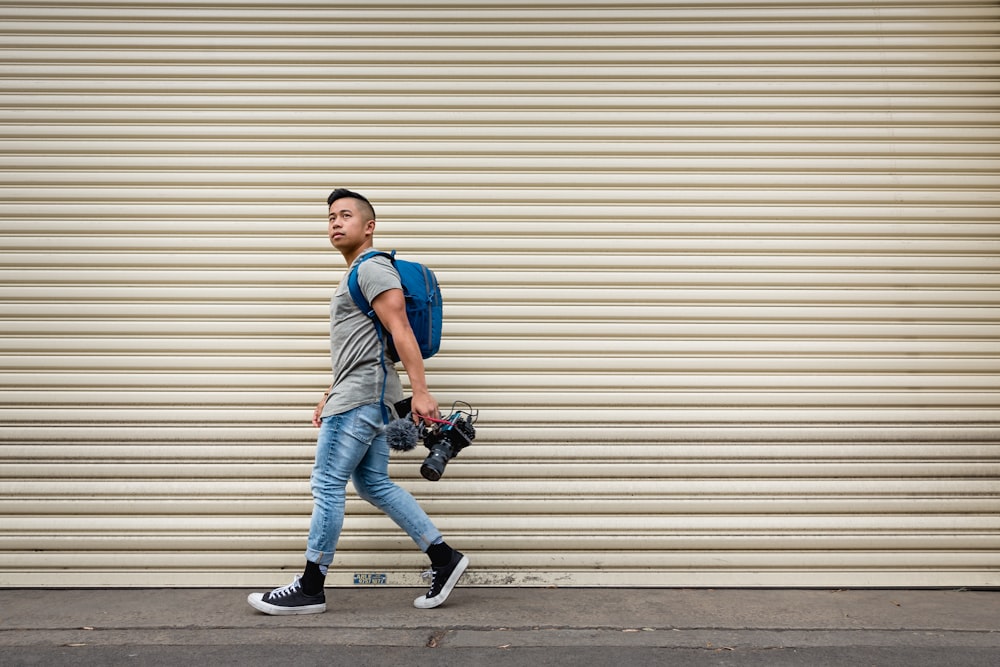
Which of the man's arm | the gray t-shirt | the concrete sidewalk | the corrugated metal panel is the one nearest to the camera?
the concrete sidewalk

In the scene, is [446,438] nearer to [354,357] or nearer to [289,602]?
[354,357]

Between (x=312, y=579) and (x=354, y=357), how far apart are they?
1050mm

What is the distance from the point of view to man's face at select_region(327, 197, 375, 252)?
12.5 feet

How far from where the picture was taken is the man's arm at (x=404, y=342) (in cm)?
359

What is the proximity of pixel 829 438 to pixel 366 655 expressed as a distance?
2.70 metres

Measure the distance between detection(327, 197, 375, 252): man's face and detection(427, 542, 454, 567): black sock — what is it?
1.48 m

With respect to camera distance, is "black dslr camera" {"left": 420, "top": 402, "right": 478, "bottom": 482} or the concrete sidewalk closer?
the concrete sidewalk

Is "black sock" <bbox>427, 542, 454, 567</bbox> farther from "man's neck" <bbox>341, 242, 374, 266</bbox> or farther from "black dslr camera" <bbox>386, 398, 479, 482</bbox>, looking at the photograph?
"man's neck" <bbox>341, 242, 374, 266</bbox>

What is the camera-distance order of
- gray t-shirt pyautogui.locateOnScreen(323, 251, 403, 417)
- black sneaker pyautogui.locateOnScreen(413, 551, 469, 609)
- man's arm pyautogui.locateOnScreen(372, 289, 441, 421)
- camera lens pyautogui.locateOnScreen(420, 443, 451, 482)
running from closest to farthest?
camera lens pyautogui.locateOnScreen(420, 443, 451, 482) → man's arm pyautogui.locateOnScreen(372, 289, 441, 421) → gray t-shirt pyautogui.locateOnScreen(323, 251, 403, 417) → black sneaker pyautogui.locateOnScreen(413, 551, 469, 609)

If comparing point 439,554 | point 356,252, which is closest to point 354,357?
point 356,252

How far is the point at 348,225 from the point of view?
3809mm

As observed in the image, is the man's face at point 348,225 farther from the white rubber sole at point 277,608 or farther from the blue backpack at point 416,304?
the white rubber sole at point 277,608

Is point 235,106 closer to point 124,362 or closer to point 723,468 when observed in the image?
point 124,362

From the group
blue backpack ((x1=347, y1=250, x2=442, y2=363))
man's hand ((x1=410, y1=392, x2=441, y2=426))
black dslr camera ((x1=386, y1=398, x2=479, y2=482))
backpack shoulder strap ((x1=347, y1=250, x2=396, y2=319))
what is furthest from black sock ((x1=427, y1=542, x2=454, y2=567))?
backpack shoulder strap ((x1=347, y1=250, x2=396, y2=319))
